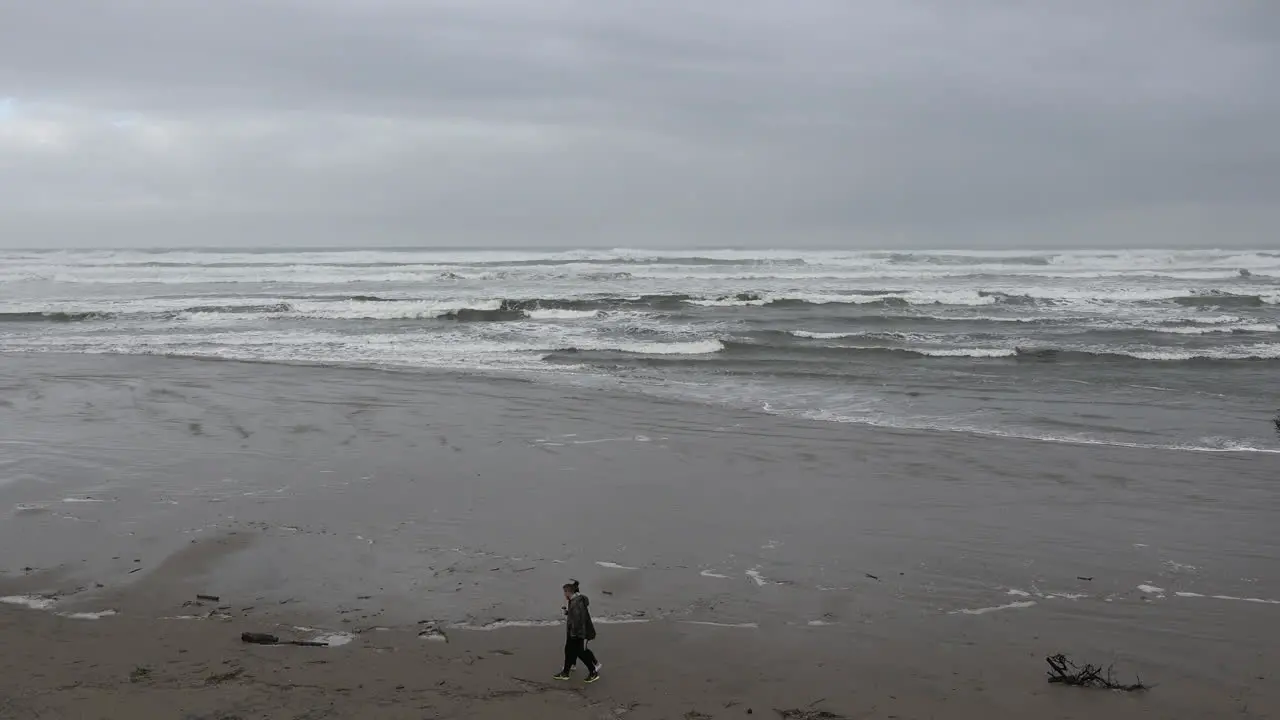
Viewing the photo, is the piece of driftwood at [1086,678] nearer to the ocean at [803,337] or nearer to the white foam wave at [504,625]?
the white foam wave at [504,625]

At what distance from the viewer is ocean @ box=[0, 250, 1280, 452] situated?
17.5m

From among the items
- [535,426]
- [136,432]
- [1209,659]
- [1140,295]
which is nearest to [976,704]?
[1209,659]

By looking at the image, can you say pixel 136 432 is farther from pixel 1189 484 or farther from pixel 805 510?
pixel 1189 484

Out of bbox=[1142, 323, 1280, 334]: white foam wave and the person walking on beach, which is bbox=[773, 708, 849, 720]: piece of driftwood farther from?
bbox=[1142, 323, 1280, 334]: white foam wave

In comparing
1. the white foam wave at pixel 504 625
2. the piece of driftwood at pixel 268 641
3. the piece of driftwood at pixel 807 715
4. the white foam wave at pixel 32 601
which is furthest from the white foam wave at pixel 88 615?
the piece of driftwood at pixel 807 715

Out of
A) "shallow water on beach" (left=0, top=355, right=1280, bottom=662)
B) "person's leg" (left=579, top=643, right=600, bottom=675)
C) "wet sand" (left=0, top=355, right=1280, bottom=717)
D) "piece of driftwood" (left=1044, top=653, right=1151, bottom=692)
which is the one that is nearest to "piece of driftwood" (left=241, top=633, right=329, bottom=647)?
"wet sand" (left=0, top=355, right=1280, bottom=717)

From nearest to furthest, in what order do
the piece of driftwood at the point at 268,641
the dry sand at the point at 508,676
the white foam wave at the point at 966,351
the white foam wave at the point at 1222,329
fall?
1. the dry sand at the point at 508,676
2. the piece of driftwood at the point at 268,641
3. the white foam wave at the point at 966,351
4. the white foam wave at the point at 1222,329

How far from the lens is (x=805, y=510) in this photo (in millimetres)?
10578

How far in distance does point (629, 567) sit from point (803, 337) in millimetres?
20391

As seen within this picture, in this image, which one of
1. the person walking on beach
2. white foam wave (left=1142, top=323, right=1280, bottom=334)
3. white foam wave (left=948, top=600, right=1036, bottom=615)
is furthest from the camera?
white foam wave (left=1142, top=323, right=1280, bottom=334)

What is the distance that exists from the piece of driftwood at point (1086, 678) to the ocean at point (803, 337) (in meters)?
8.69

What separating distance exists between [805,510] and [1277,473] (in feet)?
22.4

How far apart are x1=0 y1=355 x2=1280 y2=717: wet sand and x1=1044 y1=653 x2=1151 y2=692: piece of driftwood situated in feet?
0.40

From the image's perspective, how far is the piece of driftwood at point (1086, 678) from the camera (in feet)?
20.6
